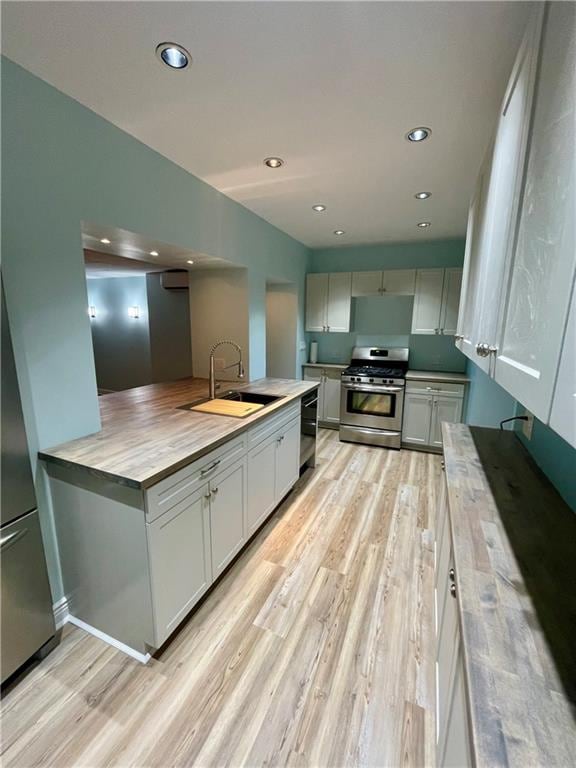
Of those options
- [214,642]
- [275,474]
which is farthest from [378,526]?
[214,642]

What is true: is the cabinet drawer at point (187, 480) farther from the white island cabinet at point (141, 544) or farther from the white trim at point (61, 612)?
the white trim at point (61, 612)

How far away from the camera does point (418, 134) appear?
1.71 metres

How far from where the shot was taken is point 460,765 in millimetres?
758

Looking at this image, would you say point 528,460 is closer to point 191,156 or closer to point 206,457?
point 206,457

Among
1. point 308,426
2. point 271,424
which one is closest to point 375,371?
point 308,426

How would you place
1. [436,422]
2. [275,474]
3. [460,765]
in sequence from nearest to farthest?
[460,765] < [275,474] < [436,422]

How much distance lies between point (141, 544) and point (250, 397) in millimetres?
1549

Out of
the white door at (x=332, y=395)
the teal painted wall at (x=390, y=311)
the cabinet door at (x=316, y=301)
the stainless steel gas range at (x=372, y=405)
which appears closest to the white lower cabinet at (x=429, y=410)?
the stainless steel gas range at (x=372, y=405)

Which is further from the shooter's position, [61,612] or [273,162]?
[273,162]

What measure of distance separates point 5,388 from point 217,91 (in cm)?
157

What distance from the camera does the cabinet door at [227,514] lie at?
1.76m

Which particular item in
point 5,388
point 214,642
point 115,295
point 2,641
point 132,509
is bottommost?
point 214,642

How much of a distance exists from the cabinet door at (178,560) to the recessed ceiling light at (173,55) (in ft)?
6.17

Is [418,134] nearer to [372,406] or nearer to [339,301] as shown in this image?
[339,301]
